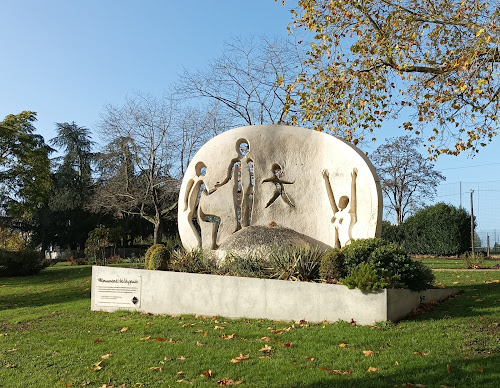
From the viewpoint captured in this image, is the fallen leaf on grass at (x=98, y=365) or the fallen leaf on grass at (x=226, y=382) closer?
the fallen leaf on grass at (x=226, y=382)

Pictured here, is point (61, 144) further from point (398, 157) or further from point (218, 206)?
point (218, 206)

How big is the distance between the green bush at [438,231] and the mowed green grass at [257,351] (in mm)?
16038

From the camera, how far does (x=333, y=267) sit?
9.02 meters

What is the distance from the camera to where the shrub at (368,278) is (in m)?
8.06

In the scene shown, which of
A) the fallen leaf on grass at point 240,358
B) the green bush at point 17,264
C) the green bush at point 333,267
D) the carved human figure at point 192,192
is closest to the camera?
the fallen leaf on grass at point 240,358

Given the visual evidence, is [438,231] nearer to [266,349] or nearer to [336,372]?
[266,349]

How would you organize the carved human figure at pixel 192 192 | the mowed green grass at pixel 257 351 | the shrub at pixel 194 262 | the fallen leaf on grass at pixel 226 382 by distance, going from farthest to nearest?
1. the carved human figure at pixel 192 192
2. the shrub at pixel 194 262
3. the mowed green grass at pixel 257 351
4. the fallen leaf on grass at pixel 226 382

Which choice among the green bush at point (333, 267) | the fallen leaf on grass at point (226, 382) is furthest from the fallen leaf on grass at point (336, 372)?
the green bush at point (333, 267)

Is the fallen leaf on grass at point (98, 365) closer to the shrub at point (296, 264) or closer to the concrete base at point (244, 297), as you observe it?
the concrete base at point (244, 297)

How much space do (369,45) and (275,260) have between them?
5.99 m

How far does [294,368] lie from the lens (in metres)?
5.64

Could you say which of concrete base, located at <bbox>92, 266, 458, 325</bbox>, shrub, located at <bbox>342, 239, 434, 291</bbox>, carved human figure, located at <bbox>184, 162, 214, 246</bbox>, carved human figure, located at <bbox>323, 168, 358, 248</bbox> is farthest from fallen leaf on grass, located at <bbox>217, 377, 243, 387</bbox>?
carved human figure, located at <bbox>184, 162, 214, 246</bbox>

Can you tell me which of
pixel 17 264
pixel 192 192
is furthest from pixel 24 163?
pixel 192 192

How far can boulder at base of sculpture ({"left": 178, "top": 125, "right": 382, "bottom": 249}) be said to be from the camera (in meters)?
10.7
